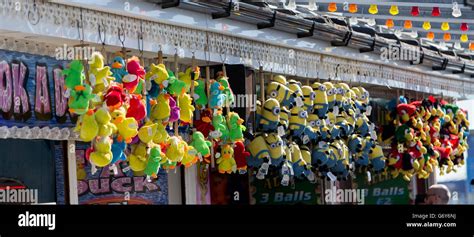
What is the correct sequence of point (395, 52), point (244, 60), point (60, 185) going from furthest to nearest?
point (395, 52) < point (244, 60) < point (60, 185)

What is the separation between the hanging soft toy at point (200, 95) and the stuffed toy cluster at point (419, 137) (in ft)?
14.2

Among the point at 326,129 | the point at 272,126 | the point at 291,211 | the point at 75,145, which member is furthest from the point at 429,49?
the point at 291,211

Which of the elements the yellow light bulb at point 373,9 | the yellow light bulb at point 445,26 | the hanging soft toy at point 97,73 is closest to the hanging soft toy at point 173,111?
the hanging soft toy at point 97,73

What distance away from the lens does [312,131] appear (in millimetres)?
9227

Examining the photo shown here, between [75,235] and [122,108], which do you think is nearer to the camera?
[75,235]

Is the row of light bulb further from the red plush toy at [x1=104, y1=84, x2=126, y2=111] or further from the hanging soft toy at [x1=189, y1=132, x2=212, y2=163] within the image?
the hanging soft toy at [x1=189, y1=132, x2=212, y2=163]

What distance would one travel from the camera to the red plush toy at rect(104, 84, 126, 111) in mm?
6320

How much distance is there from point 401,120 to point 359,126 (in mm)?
1548

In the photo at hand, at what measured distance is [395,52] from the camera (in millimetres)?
11539

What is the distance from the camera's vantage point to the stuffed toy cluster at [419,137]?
11.6m

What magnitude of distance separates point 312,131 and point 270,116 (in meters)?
0.71

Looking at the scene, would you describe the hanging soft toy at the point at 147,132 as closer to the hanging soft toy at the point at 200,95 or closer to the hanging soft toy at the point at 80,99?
the hanging soft toy at the point at 80,99

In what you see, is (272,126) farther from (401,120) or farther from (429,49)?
(429,49)

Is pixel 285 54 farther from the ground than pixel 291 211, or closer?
farther from the ground
